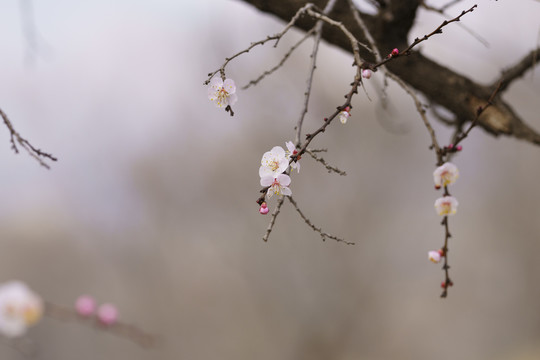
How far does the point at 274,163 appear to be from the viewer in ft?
2.09

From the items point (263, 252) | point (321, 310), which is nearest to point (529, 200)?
point (321, 310)

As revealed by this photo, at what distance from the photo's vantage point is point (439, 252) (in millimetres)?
653

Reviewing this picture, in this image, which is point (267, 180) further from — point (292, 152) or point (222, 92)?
point (222, 92)

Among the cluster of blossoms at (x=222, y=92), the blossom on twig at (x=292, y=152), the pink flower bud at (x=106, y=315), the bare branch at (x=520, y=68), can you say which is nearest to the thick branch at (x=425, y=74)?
the bare branch at (x=520, y=68)

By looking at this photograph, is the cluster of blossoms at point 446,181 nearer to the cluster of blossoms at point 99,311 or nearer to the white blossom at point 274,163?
the white blossom at point 274,163

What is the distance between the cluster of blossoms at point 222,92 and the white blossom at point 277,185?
0.16 metres

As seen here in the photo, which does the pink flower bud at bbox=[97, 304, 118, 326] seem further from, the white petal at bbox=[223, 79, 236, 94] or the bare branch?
the bare branch

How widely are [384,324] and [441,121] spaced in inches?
197

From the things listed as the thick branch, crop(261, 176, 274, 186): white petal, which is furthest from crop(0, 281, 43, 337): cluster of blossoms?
the thick branch

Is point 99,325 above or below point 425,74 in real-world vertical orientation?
below

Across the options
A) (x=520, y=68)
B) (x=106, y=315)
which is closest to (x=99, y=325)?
(x=106, y=315)

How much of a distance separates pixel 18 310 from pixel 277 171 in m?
0.43

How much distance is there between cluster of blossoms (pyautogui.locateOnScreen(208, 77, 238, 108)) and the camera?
715 millimetres

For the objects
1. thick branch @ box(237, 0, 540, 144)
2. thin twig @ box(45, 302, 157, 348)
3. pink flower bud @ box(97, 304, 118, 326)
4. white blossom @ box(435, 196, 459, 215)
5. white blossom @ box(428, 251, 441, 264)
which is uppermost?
thick branch @ box(237, 0, 540, 144)
